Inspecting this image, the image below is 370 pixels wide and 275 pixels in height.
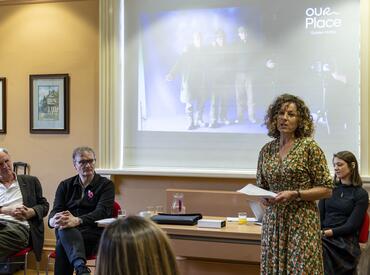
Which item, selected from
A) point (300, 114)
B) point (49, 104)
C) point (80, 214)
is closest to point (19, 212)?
point (80, 214)

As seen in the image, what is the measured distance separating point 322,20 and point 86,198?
7.91 ft

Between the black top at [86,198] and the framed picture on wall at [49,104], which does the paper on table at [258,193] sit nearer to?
the black top at [86,198]

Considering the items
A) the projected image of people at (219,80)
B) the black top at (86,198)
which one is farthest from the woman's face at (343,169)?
the black top at (86,198)

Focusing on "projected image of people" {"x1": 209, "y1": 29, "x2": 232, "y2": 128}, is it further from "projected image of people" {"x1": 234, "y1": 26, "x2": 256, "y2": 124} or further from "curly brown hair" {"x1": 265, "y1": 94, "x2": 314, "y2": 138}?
"curly brown hair" {"x1": 265, "y1": 94, "x2": 314, "y2": 138}

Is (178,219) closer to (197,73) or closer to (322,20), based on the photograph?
(197,73)

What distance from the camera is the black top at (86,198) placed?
369 centimetres

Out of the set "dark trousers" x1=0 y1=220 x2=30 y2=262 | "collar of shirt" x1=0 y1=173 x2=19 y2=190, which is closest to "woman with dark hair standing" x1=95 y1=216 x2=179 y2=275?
"dark trousers" x1=0 y1=220 x2=30 y2=262

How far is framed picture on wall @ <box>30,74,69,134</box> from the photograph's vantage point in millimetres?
4699

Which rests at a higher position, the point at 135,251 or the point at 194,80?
the point at 194,80

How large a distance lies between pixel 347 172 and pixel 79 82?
8.38 feet

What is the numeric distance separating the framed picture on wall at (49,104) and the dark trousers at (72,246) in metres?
1.43

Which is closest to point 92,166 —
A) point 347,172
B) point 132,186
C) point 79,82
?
point 132,186

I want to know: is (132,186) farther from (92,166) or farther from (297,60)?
(297,60)

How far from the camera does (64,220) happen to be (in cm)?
347
